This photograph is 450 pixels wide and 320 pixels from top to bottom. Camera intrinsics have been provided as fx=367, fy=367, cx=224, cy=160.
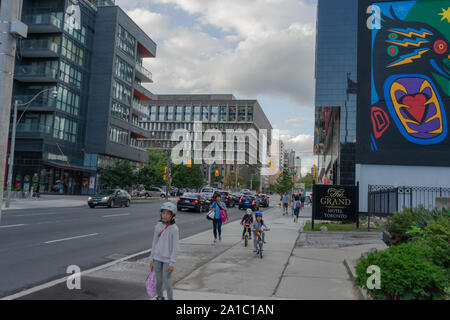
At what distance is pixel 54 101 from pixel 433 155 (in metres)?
41.1

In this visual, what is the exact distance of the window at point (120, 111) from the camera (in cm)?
5425

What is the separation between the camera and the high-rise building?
44.4m

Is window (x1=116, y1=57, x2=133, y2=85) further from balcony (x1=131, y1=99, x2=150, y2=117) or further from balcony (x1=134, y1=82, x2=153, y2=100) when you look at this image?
balcony (x1=131, y1=99, x2=150, y2=117)

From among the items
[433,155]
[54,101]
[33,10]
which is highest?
[33,10]

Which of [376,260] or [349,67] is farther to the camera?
[349,67]

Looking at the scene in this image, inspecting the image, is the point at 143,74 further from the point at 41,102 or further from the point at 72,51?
the point at 41,102

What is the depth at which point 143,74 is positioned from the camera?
64.0 metres

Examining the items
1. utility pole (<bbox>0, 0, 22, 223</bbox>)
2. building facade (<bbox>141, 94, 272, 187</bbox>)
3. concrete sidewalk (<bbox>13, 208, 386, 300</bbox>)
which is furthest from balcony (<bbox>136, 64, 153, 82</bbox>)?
building facade (<bbox>141, 94, 272, 187</bbox>)

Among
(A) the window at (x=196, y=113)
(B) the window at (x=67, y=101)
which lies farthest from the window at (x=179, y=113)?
(B) the window at (x=67, y=101)

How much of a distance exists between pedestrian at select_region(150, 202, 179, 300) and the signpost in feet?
39.7

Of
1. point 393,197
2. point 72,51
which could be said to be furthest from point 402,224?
point 72,51
